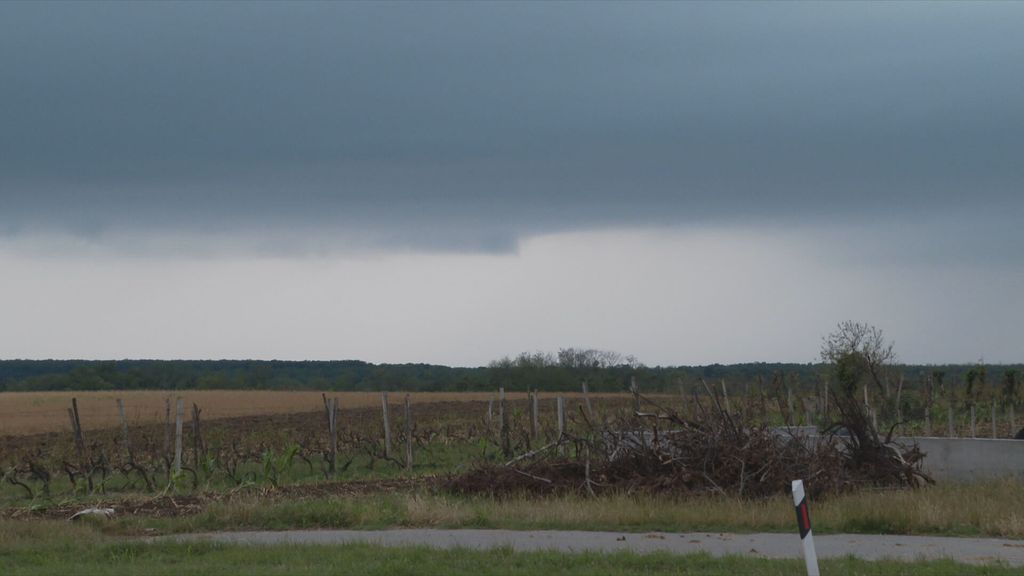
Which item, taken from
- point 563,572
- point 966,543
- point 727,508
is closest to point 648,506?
point 727,508

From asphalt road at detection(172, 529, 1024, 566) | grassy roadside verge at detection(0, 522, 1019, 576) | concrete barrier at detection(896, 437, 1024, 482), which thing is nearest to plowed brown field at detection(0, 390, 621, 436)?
concrete barrier at detection(896, 437, 1024, 482)

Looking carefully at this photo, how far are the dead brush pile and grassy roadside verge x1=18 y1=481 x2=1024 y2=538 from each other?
1017mm

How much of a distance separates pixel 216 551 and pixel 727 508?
8.02 metres

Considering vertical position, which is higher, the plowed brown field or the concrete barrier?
the concrete barrier

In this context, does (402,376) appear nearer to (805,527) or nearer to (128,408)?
(128,408)

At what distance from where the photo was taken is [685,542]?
48.8 ft

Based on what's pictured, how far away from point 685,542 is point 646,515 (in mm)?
2592

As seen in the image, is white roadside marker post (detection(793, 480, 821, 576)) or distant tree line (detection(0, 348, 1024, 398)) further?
distant tree line (detection(0, 348, 1024, 398))

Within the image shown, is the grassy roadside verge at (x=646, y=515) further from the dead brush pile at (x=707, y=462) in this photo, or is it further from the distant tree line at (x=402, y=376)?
the distant tree line at (x=402, y=376)

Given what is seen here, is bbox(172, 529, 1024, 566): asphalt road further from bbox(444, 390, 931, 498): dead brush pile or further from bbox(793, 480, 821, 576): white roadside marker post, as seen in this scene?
bbox(444, 390, 931, 498): dead brush pile

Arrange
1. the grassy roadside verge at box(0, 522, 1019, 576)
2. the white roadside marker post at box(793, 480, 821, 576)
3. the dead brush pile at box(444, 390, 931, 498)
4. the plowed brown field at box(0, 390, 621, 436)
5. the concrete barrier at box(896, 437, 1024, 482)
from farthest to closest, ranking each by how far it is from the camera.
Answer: the plowed brown field at box(0, 390, 621, 436) < the concrete barrier at box(896, 437, 1024, 482) < the dead brush pile at box(444, 390, 931, 498) < the grassy roadside verge at box(0, 522, 1019, 576) < the white roadside marker post at box(793, 480, 821, 576)

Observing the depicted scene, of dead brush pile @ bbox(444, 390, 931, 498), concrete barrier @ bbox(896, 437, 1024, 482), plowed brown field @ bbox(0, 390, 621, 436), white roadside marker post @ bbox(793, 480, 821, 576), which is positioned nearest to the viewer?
white roadside marker post @ bbox(793, 480, 821, 576)

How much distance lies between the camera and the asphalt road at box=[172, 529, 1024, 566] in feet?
44.2

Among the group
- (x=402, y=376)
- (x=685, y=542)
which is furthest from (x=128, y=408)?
(x=685, y=542)
